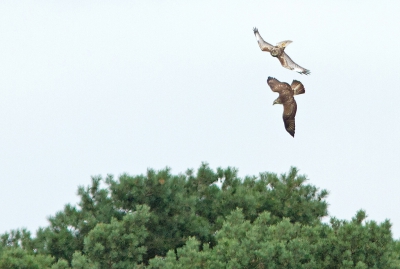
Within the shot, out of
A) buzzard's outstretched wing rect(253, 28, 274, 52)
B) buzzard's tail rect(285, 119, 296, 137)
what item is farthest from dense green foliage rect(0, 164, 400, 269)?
buzzard's outstretched wing rect(253, 28, 274, 52)

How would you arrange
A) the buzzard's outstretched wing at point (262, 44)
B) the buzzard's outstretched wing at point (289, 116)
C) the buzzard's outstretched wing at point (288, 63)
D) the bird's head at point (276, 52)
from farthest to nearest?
the buzzard's outstretched wing at point (289, 116) → the buzzard's outstretched wing at point (262, 44) → the bird's head at point (276, 52) → the buzzard's outstretched wing at point (288, 63)

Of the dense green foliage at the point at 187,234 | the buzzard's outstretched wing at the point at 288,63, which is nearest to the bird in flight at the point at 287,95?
the buzzard's outstretched wing at the point at 288,63

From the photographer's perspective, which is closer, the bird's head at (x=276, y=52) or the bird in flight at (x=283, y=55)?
the bird in flight at (x=283, y=55)

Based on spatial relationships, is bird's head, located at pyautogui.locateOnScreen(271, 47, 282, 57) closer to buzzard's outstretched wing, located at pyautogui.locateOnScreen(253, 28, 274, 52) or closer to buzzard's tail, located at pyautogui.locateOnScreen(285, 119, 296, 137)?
buzzard's outstretched wing, located at pyautogui.locateOnScreen(253, 28, 274, 52)

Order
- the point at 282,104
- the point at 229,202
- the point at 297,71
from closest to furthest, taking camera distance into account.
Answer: the point at 297,71
the point at 282,104
the point at 229,202

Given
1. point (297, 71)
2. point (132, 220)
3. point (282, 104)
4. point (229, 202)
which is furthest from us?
point (229, 202)

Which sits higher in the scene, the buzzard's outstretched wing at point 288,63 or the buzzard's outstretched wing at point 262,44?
the buzzard's outstretched wing at point 262,44

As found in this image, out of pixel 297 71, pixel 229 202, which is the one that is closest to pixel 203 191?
pixel 229 202

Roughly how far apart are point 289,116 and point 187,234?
5.35 metres

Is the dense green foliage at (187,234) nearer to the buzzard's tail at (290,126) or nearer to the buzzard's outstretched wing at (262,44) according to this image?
the buzzard's tail at (290,126)

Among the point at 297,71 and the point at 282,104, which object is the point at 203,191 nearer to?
the point at 282,104

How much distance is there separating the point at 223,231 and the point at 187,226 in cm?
135

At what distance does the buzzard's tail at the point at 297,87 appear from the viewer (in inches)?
1214

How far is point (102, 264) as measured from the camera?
32875 millimetres
